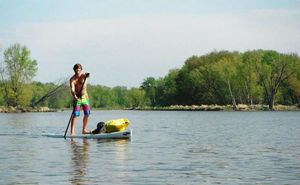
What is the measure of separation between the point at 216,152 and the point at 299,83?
9747cm

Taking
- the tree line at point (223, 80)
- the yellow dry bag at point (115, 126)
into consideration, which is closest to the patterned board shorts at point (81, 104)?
the yellow dry bag at point (115, 126)

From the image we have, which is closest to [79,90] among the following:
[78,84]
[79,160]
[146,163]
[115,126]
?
[78,84]

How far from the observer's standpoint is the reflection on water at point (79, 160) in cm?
1101

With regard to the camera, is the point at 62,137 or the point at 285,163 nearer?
the point at 285,163

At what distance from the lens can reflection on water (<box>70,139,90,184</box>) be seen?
11.0 meters

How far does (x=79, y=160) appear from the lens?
46.5 feet

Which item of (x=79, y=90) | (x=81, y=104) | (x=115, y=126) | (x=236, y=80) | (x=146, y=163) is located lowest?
(x=146, y=163)

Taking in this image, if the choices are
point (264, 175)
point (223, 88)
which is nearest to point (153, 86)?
point (223, 88)

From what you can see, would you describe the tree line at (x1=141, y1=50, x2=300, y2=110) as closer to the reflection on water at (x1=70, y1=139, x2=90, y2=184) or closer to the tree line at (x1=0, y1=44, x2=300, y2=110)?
the tree line at (x1=0, y1=44, x2=300, y2=110)

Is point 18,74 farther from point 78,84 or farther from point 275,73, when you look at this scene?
point 78,84

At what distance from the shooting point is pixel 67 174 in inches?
454

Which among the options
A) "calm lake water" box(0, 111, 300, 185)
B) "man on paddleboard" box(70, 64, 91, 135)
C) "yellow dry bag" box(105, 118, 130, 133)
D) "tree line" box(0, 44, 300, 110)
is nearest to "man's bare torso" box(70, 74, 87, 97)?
"man on paddleboard" box(70, 64, 91, 135)

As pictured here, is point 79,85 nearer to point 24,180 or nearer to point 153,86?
point 24,180

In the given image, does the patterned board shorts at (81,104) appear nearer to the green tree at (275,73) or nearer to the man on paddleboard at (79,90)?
the man on paddleboard at (79,90)
